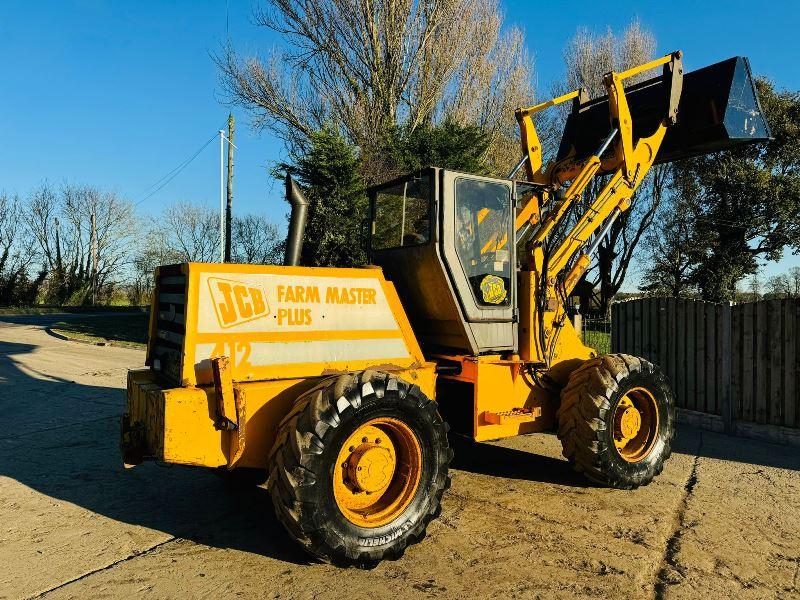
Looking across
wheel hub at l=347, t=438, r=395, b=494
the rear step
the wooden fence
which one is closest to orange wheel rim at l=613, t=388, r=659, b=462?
the rear step

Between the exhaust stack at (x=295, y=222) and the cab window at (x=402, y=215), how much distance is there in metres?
0.93

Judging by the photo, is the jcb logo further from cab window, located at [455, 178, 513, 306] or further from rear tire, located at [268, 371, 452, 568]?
cab window, located at [455, 178, 513, 306]

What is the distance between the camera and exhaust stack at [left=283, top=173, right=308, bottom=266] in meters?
4.61

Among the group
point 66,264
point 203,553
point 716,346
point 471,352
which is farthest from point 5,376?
point 66,264

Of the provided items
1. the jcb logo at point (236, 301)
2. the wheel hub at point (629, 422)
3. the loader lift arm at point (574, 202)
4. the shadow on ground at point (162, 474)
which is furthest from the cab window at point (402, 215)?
the wheel hub at point (629, 422)

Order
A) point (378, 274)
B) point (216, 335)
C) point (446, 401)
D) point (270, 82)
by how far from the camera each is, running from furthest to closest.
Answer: point (270, 82)
point (446, 401)
point (378, 274)
point (216, 335)

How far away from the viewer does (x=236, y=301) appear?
4.02 metres

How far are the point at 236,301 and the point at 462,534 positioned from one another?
2.34 m

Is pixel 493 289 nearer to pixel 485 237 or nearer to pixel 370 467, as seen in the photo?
pixel 485 237

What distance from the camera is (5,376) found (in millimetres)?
11305

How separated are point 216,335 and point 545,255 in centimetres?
310

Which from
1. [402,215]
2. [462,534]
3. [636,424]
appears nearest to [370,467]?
[462,534]

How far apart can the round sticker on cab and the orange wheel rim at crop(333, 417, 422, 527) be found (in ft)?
4.77

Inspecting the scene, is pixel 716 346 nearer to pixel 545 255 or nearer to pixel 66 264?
pixel 545 255
